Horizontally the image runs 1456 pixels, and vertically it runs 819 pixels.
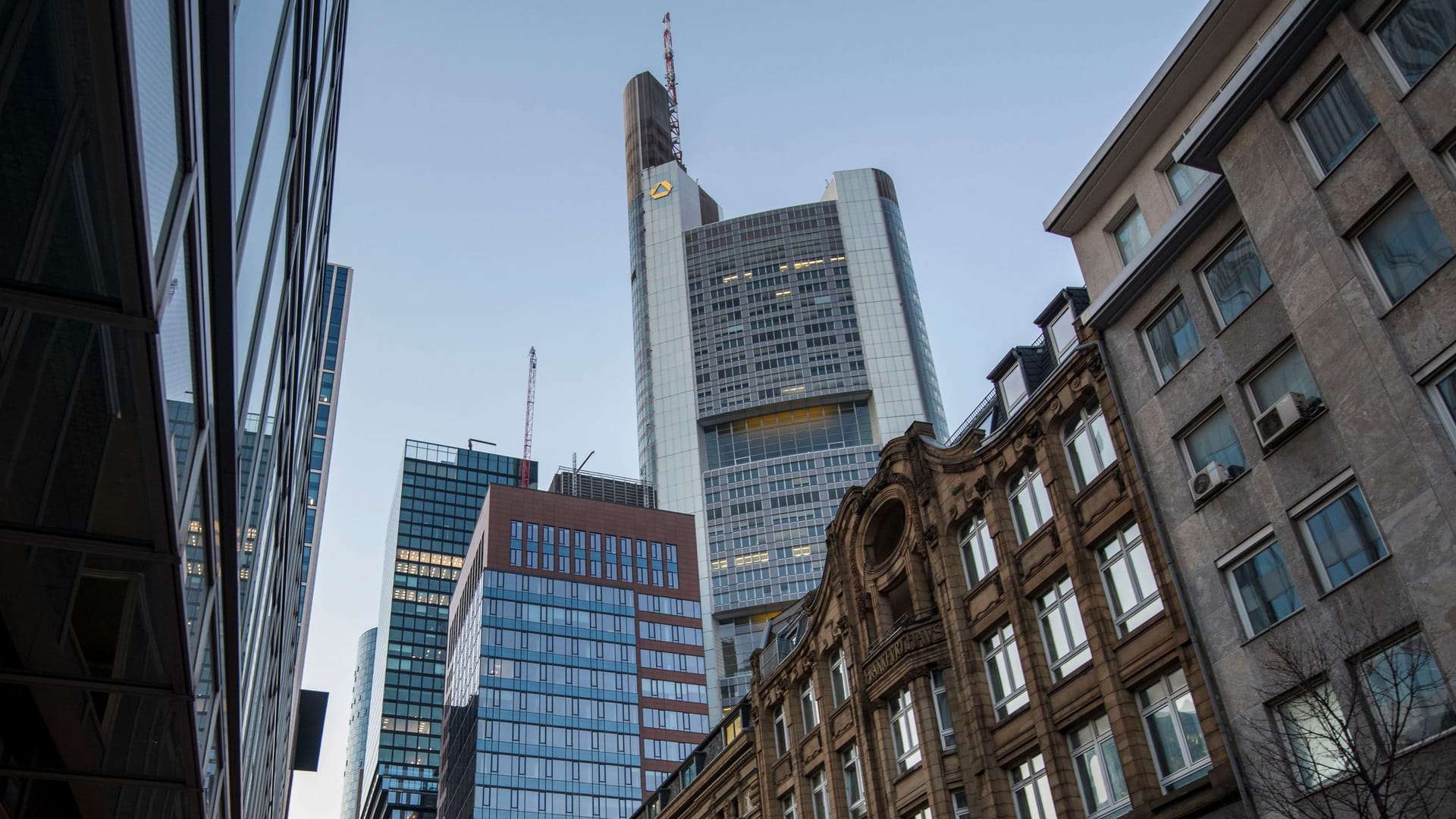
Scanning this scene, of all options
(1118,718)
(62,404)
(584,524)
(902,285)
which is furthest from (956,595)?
(902,285)

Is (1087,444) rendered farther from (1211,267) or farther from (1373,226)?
(1373,226)

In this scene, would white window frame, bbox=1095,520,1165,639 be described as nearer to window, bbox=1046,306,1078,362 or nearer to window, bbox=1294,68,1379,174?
window, bbox=1046,306,1078,362

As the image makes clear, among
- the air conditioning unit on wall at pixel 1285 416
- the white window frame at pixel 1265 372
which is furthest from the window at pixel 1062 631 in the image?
the air conditioning unit on wall at pixel 1285 416

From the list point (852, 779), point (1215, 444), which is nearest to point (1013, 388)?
point (1215, 444)

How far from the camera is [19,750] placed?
42.7 ft

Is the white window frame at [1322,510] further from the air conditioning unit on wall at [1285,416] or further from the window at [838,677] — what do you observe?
the window at [838,677]

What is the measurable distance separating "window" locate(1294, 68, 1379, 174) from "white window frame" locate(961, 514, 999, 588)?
43.3 feet

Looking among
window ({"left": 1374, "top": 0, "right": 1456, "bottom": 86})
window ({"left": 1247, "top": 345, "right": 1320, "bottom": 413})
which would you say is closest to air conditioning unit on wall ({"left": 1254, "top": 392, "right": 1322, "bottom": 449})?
window ({"left": 1247, "top": 345, "right": 1320, "bottom": 413})

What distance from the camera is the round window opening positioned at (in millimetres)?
35812

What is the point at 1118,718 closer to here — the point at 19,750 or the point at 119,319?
the point at 19,750

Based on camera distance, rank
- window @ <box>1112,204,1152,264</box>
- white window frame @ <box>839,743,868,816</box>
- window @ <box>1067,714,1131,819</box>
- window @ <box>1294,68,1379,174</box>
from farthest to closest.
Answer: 1. white window frame @ <box>839,743,868,816</box>
2. window @ <box>1112,204,1152,264</box>
3. window @ <box>1067,714,1131,819</box>
4. window @ <box>1294,68,1379,174</box>

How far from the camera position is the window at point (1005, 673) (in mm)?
28188

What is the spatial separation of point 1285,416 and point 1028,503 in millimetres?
9596

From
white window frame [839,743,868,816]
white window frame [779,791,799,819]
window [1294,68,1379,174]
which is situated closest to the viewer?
window [1294,68,1379,174]
